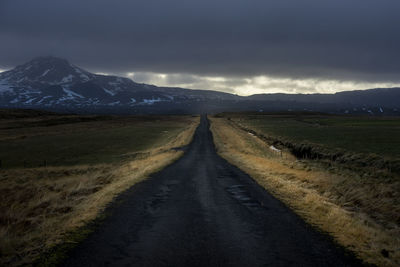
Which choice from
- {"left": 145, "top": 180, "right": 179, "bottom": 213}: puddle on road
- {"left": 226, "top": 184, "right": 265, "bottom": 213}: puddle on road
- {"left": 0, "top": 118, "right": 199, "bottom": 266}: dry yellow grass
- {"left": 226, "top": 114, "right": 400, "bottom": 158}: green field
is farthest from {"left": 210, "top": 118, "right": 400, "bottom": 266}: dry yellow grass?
{"left": 226, "top": 114, "right": 400, "bottom": 158}: green field

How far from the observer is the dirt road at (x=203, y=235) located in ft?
25.3

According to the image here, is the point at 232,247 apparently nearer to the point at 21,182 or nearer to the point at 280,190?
the point at 280,190

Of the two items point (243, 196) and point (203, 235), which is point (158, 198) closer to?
point (243, 196)

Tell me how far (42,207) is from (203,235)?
33.6ft

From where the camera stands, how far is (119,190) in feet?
53.2

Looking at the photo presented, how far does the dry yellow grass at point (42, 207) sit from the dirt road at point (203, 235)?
1046mm

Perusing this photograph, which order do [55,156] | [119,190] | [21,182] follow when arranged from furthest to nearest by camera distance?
[55,156]
[21,182]
[119,190]

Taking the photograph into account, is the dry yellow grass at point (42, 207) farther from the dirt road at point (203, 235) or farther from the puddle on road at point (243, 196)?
the puddle on road at point (243, 196)


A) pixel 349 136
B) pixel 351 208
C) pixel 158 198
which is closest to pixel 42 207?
pixel 158 198

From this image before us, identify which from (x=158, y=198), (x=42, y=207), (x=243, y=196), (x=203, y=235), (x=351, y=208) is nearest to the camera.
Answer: (x=203, y=235)

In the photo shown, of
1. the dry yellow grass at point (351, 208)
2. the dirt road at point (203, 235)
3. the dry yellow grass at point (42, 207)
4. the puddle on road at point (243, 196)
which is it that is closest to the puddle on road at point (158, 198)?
the dirt road at point (203, 235)

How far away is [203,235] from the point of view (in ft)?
30.9

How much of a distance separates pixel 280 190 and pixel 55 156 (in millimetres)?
34956

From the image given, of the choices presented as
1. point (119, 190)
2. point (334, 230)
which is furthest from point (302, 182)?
point (119, 190)
